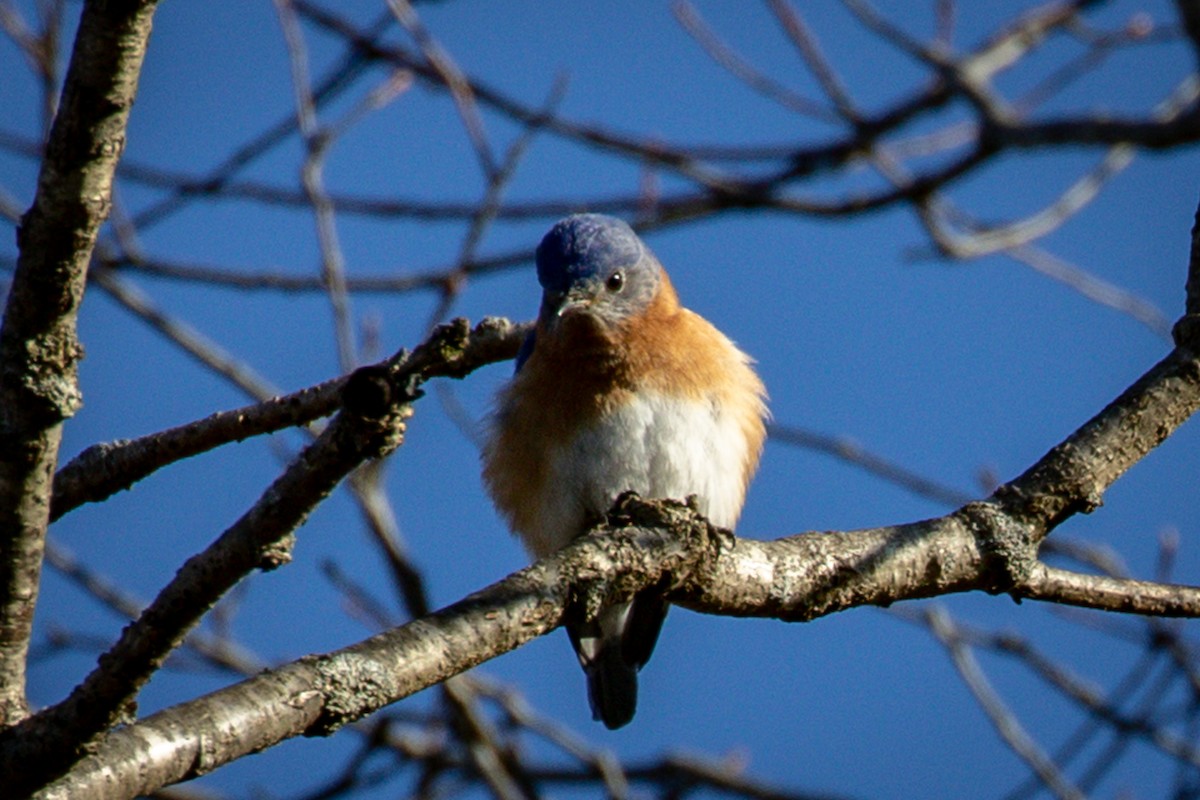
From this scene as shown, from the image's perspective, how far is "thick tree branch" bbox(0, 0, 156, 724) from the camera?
6.43 ft

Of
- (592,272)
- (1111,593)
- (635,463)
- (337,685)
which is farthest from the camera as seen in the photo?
(592,272)

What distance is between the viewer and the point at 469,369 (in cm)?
436

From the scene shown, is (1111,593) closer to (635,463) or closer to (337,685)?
(337,685)

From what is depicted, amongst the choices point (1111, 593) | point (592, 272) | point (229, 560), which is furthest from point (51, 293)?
point (592, 272)

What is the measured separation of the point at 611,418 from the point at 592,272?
0.69 meters

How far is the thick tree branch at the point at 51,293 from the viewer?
1.96 m

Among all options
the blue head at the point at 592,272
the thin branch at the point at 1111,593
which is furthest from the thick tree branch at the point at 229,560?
the blue head at the point at 592,272

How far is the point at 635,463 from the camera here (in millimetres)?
4941

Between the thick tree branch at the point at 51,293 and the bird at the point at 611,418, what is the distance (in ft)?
8.59

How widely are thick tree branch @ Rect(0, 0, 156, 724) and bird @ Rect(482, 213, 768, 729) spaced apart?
262cm

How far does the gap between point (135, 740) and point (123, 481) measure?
1.30 meters

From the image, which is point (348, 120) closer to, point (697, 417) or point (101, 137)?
point (697, 417)

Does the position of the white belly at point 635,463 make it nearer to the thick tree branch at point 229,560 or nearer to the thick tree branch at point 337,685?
the thick tree branch at point 337,685

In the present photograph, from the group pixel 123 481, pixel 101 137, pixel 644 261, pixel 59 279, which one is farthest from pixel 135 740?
pixel 644 261
